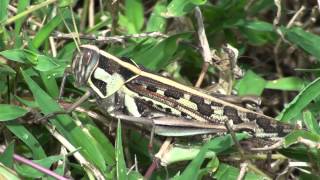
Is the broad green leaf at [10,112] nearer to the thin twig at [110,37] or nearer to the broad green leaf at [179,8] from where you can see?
the thin twig at [110,37]

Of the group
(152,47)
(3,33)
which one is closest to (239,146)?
(152,47)

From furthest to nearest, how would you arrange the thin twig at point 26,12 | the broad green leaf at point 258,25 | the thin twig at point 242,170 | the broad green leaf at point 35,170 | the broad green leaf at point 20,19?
1. the broad green leaf at point 258,25
2. the broad green leaf at point 20,19
3. the thin twig at point 26,12
4. the thin twig at point 242,170
5. the broad green leaf at point 35,170

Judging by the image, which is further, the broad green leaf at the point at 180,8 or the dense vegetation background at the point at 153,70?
the broad green leaf at the point at 180,8

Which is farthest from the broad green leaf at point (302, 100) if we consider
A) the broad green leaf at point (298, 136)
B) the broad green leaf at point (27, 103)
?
the broad green leaf at point (27, 103)

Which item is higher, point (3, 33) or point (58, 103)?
point (3, 33)

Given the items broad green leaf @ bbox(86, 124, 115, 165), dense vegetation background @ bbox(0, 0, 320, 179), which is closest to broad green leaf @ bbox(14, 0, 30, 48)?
dense vegetation background @ bbox(0, 0, 320, 179)

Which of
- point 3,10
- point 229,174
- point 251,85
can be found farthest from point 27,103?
point 251,85

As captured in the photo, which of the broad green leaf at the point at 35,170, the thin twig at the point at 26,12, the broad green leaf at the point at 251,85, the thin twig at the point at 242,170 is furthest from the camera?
the broad green leaf at the point at 251,85

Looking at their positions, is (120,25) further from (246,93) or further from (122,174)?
(122,174)

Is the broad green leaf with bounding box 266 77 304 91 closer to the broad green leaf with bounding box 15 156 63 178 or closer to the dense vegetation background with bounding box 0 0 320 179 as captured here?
the dense vegetation background with bounding box 0 0 320 179
